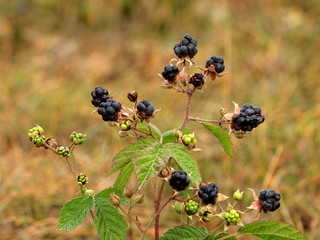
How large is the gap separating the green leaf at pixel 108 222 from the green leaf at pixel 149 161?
268 mm

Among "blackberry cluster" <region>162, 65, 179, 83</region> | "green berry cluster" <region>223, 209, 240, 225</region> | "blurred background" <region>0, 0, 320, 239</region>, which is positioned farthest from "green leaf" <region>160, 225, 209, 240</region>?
"blurred background" <region>0, 0, 320, 239</region>

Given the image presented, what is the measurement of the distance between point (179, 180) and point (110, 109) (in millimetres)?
347

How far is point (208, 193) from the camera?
1.67 metres

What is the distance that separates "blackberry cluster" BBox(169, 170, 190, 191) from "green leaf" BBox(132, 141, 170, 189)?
0.12m

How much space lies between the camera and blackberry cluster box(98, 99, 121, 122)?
1606 millimetres

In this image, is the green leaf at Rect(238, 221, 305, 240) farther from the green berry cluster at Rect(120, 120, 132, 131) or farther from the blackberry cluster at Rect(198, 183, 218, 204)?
the green berry cluster at Rect(120, 120, 132, 131)

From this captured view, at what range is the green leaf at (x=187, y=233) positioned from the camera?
174 cm

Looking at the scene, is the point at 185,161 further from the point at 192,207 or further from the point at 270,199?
the point at 270,199

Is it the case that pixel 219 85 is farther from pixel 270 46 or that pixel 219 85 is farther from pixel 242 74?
pixel 270 46

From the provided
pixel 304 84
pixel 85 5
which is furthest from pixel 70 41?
pixel 304 84

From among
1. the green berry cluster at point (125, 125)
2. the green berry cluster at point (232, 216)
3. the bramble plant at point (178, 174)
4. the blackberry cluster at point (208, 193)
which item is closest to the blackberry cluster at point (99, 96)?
the bramble plant at point (178, 174)

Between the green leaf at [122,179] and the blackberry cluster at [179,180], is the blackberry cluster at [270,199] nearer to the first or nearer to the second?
the blackberry cluster at [179,180]

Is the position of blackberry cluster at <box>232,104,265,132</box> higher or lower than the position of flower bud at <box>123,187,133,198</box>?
higher

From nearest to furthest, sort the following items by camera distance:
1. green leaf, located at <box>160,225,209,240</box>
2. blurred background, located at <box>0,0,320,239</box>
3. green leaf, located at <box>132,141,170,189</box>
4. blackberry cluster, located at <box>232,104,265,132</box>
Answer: green leaf, located at <box>132,141,170,189</box> < blackberry cluster, located at <box>232,104,265,132</box> < green leaf, located at <box>160,225,209,240</box> < blurred background, located at <box>0,0,320,239</box>
